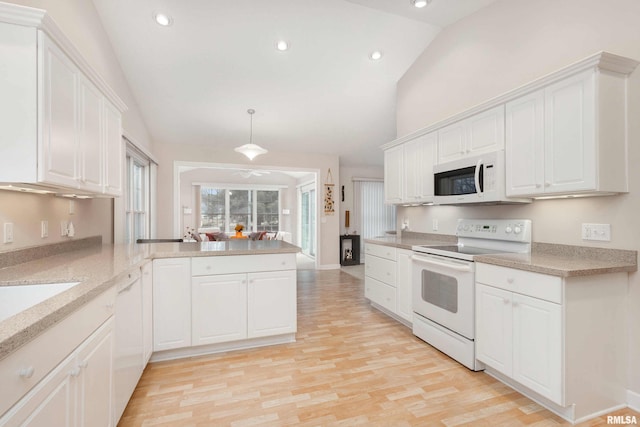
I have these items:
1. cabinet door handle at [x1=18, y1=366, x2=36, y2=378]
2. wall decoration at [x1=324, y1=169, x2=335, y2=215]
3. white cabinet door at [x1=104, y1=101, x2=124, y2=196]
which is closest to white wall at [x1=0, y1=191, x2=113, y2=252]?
white cabinet door at [x1=104, y1=101, x2=124, y2=196]

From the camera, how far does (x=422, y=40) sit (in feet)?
11.8

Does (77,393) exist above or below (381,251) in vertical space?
below

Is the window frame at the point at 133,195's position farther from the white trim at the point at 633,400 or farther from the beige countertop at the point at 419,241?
the white trim at the point at 633,400

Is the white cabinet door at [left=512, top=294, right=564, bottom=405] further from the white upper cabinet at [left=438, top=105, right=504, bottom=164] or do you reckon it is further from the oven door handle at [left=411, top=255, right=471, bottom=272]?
the white upper cabinet at [left=438, top=105, right=504, bottom=164]

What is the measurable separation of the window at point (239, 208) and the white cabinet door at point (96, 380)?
774 cm

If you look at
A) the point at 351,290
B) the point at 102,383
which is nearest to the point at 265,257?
the point at 102,383

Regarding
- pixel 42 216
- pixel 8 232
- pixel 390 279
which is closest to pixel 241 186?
pixel 390 279

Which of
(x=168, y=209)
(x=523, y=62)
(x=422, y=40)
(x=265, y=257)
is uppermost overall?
(x=422, y=40)

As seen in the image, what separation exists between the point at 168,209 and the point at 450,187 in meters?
4.68

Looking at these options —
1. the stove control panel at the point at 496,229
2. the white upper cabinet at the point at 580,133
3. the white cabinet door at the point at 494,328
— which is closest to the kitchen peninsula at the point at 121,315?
the white cabinet door at the point at 494,328

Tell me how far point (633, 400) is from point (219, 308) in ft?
9.66

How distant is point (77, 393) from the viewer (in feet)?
3.68

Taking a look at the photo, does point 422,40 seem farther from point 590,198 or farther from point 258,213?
point 258,213

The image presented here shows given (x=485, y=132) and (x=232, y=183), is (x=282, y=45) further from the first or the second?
(x=232, y=183)
